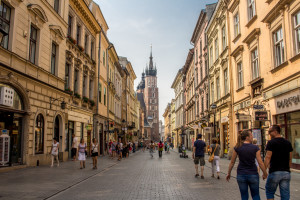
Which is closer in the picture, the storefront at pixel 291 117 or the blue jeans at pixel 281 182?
the blue jeans at pixel 281 182

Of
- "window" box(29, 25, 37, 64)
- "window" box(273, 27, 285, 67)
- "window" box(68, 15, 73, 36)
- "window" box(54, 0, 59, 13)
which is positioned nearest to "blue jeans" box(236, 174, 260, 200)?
"window" box(273, 27, 285, 67)

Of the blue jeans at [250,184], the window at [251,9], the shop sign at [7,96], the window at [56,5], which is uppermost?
the window at [56,5]

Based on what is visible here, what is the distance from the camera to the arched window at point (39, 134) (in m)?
16.2

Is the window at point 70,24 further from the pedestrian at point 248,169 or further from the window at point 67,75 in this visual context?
the pedestrian at point 248,169

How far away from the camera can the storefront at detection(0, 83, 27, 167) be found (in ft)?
41.4

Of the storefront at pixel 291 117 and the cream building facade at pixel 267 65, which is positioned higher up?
the cream building facade at pixel 267 65

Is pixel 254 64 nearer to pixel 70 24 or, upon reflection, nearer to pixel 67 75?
pixel 67 75

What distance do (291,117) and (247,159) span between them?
30.6ft

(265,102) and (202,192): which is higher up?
(265,102)

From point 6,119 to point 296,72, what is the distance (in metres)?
13.0

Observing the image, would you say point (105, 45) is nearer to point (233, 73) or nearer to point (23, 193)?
point (233, 73)

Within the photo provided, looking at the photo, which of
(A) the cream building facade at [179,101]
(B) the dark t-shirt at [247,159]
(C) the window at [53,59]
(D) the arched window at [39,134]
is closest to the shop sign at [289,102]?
(B) the dark t-shirt at [247,159]

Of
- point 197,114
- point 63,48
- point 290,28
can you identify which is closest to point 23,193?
point 290,28

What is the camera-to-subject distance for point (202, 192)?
8.12m
